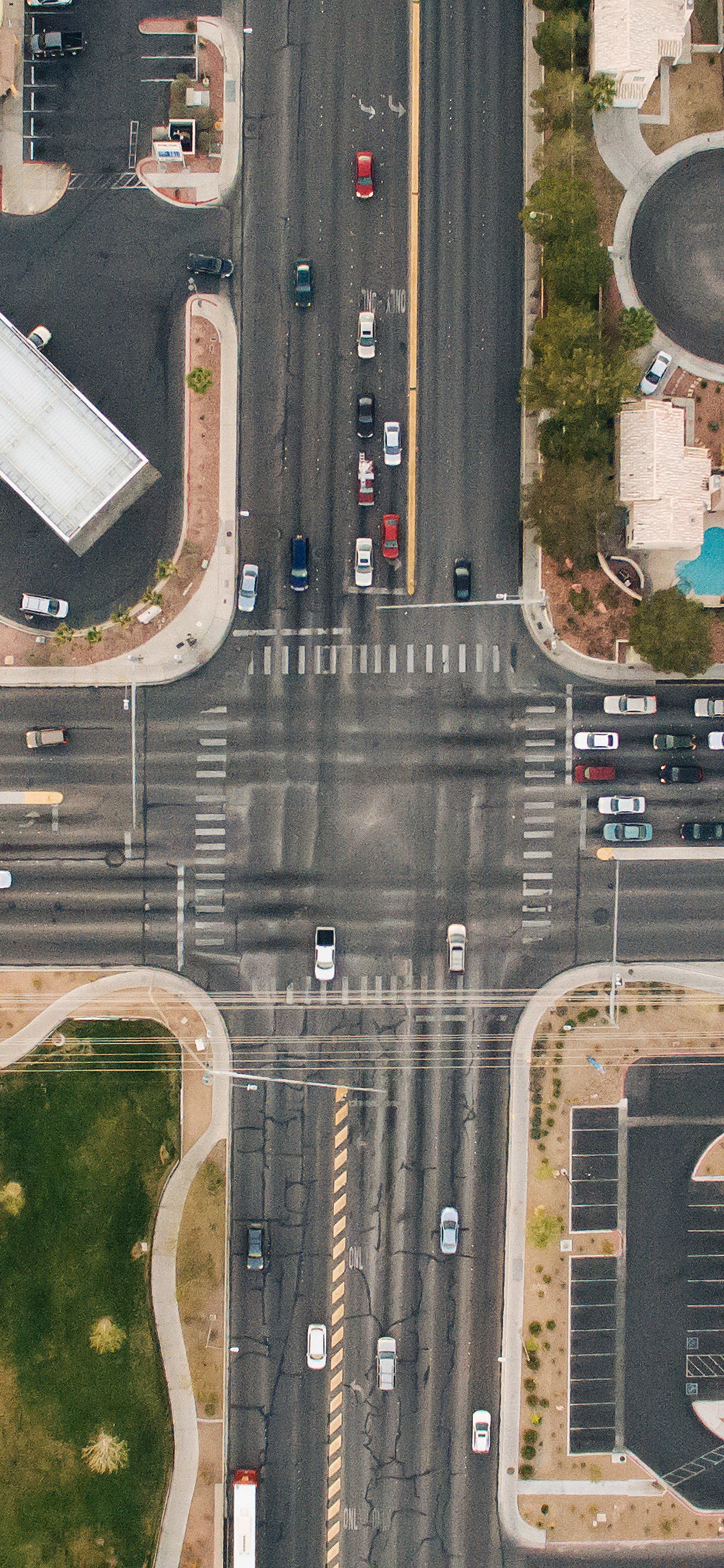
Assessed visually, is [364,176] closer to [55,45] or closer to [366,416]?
[366,416]

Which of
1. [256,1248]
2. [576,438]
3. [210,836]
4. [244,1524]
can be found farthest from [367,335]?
[244,1524]

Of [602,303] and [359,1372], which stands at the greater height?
[602,303]

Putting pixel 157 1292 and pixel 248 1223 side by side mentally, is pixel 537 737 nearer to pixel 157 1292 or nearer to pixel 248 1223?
pixel 248 1223

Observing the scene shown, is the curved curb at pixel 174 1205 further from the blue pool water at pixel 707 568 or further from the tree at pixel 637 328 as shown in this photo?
the tree at pixel 637 328

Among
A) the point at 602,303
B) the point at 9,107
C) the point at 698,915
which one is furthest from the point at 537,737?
the point at 9,107

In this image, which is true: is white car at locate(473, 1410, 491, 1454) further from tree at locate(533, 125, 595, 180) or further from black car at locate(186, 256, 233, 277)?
tree at locate(533, 125, 595, 180)
